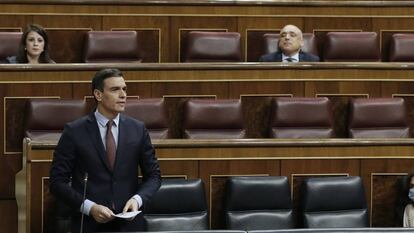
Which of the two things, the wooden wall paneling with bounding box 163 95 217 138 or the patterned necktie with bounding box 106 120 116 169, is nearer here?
the patterned necktie with bounding box 106 120 116 169

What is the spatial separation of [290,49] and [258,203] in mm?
715

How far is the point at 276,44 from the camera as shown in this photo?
2.54 m

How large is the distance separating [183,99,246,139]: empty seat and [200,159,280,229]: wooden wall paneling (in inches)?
10.1

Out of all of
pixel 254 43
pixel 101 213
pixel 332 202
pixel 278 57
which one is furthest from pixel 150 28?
pixel 101 213

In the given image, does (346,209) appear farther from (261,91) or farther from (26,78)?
(26,78)

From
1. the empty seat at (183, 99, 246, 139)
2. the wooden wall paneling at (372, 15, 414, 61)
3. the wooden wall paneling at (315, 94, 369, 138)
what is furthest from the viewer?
the wooden wall paneling at (372, 15, 414, 61)

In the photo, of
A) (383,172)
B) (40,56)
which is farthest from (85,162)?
(40,56)

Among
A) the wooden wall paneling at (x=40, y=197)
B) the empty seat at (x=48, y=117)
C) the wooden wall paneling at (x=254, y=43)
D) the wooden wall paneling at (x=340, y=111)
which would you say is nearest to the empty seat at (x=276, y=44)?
the wooden wall paneling at (x=254, y=43)

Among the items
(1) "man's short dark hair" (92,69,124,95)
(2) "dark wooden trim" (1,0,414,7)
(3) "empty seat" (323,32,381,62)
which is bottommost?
(1) "man's short dark hair" (92,69,124,95)

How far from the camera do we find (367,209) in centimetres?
179

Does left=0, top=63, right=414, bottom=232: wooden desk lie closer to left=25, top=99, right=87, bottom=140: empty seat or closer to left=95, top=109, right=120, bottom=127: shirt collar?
left=25, top=99, right=87, bottom=140: empty seat

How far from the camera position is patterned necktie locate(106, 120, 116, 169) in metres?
1.52

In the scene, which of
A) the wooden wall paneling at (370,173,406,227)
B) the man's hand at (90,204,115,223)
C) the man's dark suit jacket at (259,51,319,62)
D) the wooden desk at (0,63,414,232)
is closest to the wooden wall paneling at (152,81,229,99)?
the wooden desk at (0,63,414,232)

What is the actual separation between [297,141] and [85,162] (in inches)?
18.9
